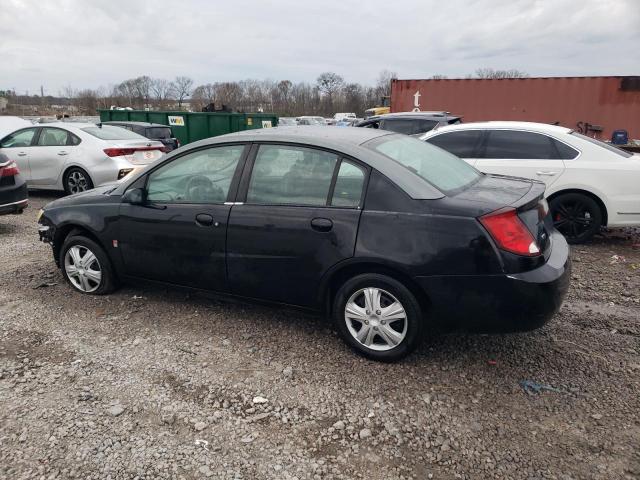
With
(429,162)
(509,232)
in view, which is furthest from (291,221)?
(509,232)

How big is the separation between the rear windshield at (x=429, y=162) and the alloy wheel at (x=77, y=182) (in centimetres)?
701

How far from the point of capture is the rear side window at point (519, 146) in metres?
6.23

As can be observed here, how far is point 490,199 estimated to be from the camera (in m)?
3.15

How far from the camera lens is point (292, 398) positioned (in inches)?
118

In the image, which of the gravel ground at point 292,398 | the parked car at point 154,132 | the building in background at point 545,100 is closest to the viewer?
the gravel ground at point 292,398

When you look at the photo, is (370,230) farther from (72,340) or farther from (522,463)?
(72,340)

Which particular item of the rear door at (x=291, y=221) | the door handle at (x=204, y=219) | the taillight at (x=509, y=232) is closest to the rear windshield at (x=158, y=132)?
the door handle at (x=204, y=219)

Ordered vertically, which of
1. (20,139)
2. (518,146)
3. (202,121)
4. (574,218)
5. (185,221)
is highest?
(202,121)

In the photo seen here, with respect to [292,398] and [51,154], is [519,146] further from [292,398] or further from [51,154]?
[51,154]

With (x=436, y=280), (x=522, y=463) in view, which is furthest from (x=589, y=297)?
(x=522, y=463)

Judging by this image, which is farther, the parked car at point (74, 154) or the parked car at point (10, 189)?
the parked car at point (74, 154)

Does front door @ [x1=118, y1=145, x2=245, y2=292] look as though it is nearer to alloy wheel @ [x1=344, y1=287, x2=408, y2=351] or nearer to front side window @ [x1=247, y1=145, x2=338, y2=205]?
front side window @ [x1=247, y1=145, x2=338, y2=205]

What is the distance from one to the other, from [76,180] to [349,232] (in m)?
7.51

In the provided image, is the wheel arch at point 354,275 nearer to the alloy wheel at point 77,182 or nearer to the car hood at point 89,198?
the car hood at point 89,198
